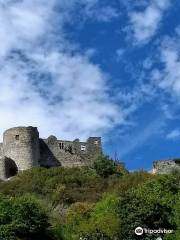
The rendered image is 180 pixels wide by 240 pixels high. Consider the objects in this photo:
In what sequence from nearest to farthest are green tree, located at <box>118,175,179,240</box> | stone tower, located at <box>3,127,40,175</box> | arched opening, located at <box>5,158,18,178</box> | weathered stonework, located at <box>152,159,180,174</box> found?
green tree, located at <box>118,175,179,240</box> → weathered stonework, located at <box>152,159,180,174</box> → arched opening, located at <box>5,158,18,178</box> → stone tower, located at <box>3,127,40,175</box>

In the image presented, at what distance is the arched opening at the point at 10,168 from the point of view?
70.1m

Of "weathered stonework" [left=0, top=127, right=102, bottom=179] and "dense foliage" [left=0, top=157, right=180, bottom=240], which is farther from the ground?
"weathered stonework" [left=0, top=127, right=102, bottom=179]

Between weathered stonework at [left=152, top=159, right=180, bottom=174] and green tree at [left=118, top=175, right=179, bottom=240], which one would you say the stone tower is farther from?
green tree at [left=118, top=175, right=179, bottom=240]

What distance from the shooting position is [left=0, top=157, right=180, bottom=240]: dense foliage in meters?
47.2

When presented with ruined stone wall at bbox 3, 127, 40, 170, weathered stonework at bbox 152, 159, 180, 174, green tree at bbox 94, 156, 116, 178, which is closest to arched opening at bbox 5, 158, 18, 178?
ruined stone wall at bbox 3, 127, 40, 170

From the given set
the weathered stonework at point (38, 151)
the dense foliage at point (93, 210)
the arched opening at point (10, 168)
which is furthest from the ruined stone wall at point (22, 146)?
the dense foliage at point (93, 210)

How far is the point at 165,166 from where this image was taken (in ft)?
213

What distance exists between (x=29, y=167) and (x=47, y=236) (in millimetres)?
22585

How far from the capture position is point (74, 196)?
192 feet

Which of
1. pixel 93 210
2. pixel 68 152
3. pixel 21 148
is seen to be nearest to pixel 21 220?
pixel 93 210

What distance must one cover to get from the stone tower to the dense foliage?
9308 mm

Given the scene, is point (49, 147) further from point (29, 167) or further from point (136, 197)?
point (136, 197)

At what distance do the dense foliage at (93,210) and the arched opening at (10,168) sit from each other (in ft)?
27.7

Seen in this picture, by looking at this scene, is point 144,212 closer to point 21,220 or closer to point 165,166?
point 21,220
